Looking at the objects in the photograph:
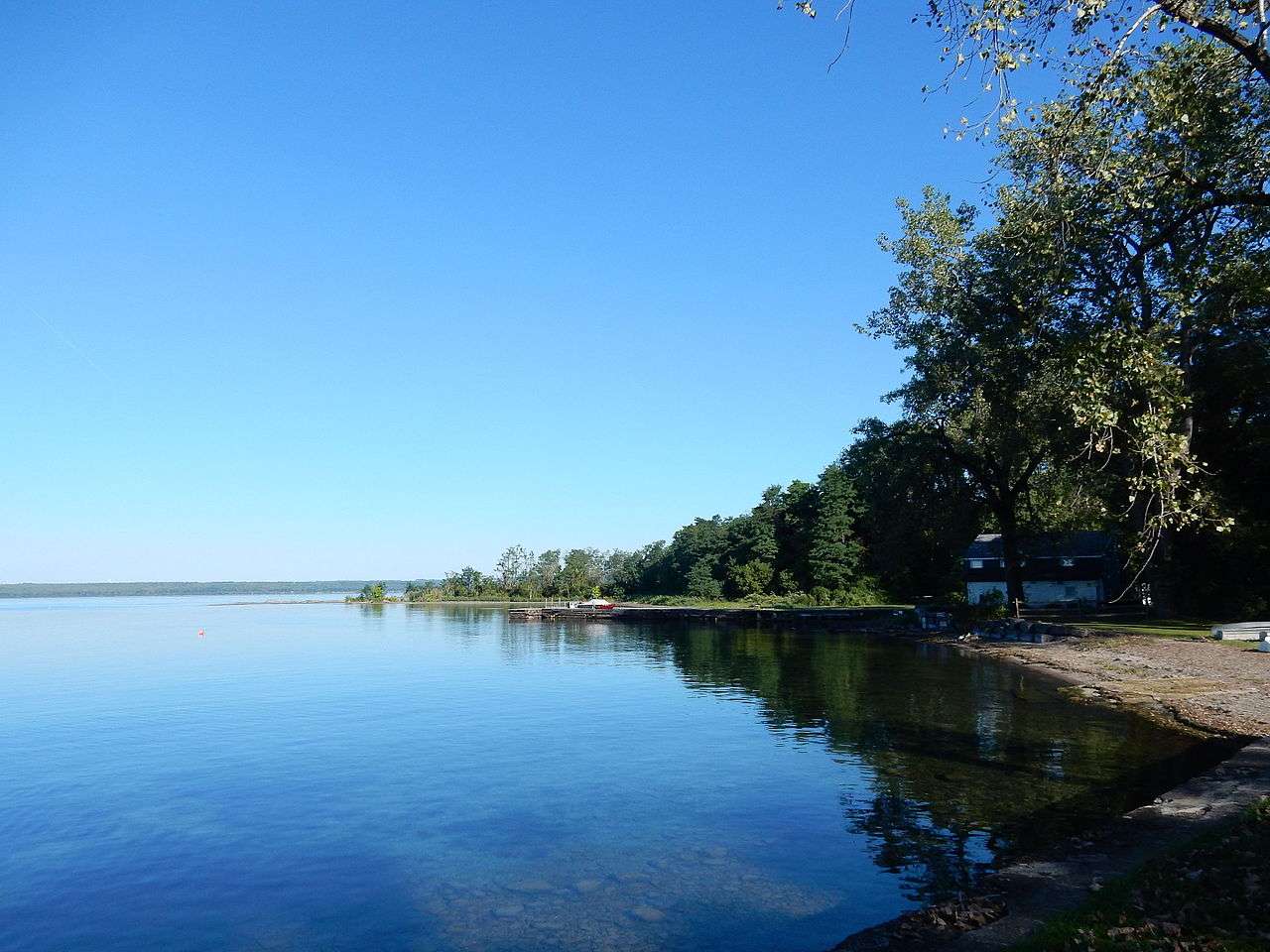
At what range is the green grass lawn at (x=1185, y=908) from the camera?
26.2 ft

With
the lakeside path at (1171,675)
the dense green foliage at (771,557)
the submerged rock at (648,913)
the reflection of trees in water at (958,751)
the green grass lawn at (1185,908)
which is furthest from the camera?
the dense green foliage at (771,557)

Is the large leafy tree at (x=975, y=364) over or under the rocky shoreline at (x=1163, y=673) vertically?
over

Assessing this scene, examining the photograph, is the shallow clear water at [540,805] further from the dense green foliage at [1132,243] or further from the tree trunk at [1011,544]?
the tree trunk at [1011,544]

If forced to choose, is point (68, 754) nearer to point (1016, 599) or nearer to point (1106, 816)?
point (1106, 816)

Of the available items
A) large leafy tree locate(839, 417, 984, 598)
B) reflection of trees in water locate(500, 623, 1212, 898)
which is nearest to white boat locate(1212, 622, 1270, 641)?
reflection of trees in water locate(500, 623, 1212, 898)

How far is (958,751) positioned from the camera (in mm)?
22391

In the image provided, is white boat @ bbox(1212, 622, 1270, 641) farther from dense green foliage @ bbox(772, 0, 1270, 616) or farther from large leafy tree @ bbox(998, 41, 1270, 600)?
large leafy tree @ bbox(998, 41, 1270, 600)

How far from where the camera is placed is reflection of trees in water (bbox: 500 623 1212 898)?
15188mm

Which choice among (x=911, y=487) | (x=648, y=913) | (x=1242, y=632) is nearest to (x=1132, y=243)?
(x=648, y=913)

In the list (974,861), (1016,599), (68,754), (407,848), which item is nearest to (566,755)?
(407,848)

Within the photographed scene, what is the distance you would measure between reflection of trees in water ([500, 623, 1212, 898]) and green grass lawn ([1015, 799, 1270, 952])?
3314mm

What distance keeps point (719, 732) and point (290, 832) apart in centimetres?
1389

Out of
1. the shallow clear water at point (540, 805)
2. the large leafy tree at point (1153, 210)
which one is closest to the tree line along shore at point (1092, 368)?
the large leafy tree at point (1153, 210)

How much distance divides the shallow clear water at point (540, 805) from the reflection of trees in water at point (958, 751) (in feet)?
0.38
